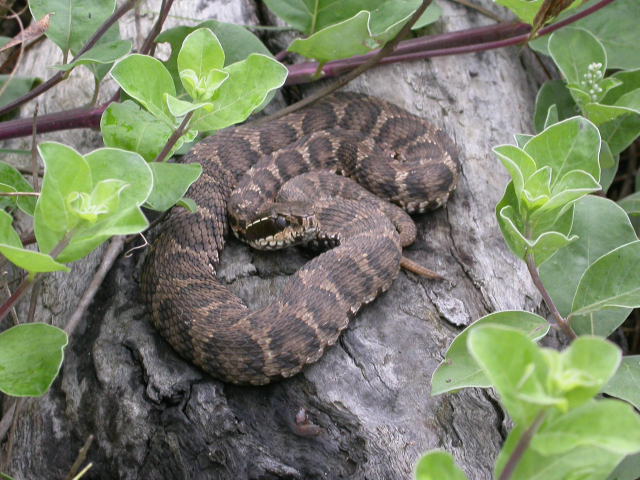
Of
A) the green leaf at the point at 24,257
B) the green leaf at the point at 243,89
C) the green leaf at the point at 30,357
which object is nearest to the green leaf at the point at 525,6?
the green leaf at the point at 243,89

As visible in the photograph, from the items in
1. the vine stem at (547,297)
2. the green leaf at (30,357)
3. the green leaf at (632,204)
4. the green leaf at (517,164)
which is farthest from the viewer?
the green leaf at (632,204)

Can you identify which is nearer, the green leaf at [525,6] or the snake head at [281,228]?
the green leaf at [525,6]

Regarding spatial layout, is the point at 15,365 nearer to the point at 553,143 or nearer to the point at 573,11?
the point at 553,143

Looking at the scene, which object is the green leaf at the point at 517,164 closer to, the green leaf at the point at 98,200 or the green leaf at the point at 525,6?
the green leaf at the point at 98,200

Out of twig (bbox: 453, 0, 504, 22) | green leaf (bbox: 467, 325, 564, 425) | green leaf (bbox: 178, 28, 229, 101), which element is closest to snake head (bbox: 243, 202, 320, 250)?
green leaf (bbox: 178, 28, 229, 101)

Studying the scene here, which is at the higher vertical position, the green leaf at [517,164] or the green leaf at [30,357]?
the green leaf at [517,164]

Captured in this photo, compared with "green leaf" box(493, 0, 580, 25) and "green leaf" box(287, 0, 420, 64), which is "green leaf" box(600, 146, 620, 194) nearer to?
"green leaf" box(493, 0, 580, 25)

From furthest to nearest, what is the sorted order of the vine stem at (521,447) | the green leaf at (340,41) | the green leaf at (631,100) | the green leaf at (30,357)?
the green leaf at (631,100), the green leaf at (340,41), the green leaf at (30,357), the vine stem at (521,447)

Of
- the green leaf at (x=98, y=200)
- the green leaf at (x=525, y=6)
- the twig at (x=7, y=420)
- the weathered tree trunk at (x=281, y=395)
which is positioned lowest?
the twig at (x=7, y=420)
